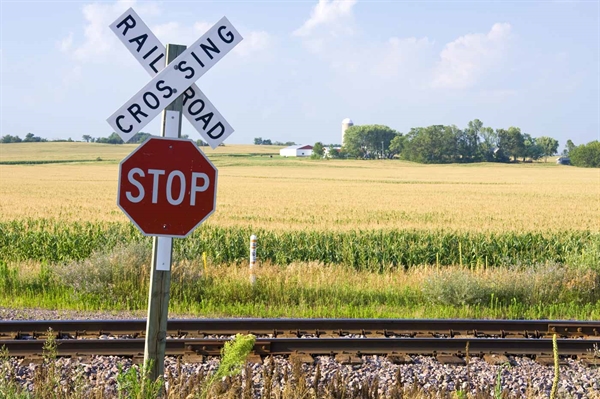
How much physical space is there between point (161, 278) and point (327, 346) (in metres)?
3.16

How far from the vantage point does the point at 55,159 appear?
99.5 m

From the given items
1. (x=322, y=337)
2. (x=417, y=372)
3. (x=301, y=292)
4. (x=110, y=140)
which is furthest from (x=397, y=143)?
(x=417, y=372)

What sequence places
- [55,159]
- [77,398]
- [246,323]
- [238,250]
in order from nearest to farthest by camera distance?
[77,398] → [246,323] → [238,250] → [55,159]

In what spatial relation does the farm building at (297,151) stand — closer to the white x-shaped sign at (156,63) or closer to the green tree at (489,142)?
the green tree at (489,142)

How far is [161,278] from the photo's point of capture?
16.7 ft

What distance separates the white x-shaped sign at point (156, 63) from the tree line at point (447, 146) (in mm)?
119440

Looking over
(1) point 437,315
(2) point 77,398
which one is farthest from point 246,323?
(2) point 77,398

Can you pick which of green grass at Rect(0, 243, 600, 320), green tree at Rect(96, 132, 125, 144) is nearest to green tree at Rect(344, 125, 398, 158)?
green tree at Rect(96, 132, 125, 144)

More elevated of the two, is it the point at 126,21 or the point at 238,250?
the point at 126,21

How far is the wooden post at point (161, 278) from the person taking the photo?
4980 mm

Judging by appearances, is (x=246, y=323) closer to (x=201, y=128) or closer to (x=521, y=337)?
Answer: (x=521, y=337)

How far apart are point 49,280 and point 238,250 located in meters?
5.22

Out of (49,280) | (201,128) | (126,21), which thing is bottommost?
(49,280)

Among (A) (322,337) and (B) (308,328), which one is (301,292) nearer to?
(B) (308,328)
